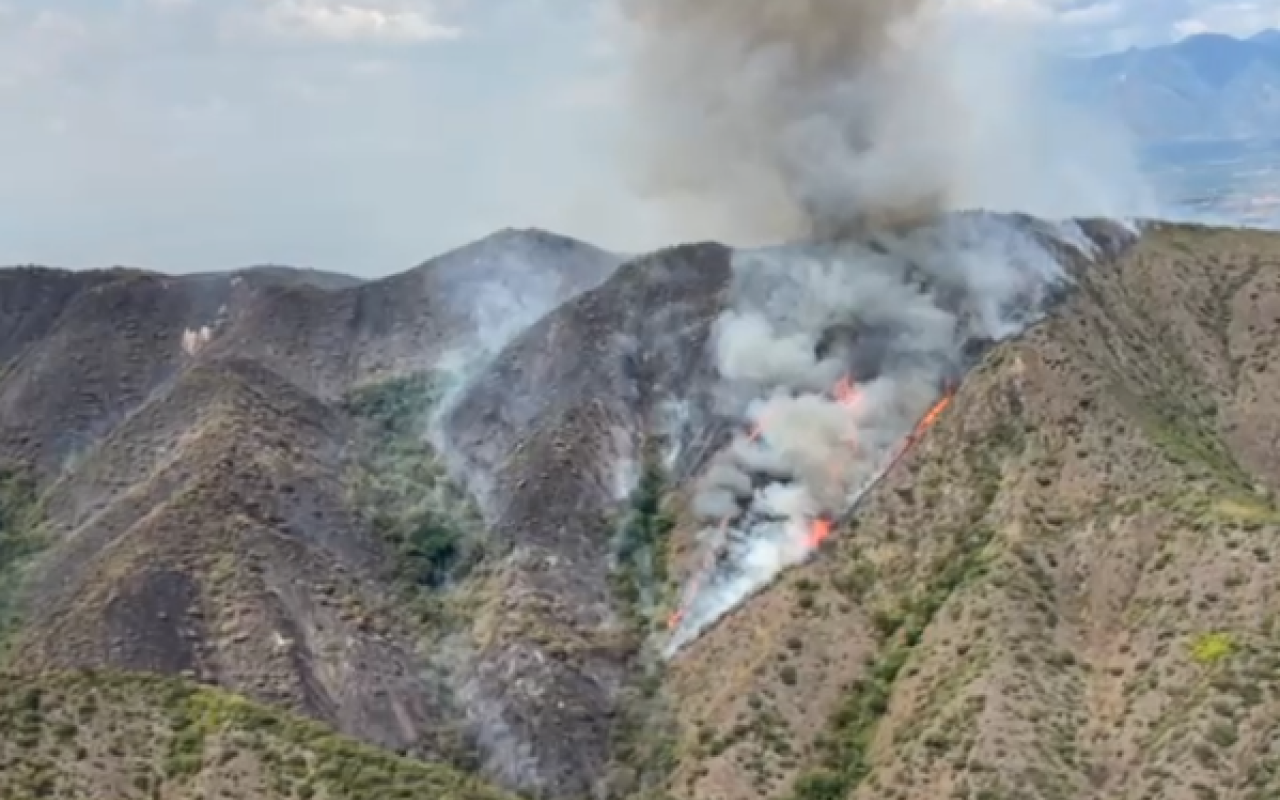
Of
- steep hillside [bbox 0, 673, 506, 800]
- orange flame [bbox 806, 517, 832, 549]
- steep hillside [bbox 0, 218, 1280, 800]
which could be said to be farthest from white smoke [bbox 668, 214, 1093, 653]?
steep hillside [bbox 0, 673, 506, 800]

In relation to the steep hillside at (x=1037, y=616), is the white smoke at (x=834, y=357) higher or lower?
higher

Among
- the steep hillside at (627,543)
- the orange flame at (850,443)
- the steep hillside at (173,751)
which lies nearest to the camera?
the steep hillside at (173,751)

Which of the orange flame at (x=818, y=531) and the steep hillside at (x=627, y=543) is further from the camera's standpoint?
the orange flame at (x=818, y=531)

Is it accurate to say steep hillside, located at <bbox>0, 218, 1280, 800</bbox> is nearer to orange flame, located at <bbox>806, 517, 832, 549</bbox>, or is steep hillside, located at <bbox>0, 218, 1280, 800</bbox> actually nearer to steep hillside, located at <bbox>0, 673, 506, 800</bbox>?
steep hillside, located at <bbox>0, 673, 506, 800</bbox>

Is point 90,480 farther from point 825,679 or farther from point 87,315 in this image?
point 825,679

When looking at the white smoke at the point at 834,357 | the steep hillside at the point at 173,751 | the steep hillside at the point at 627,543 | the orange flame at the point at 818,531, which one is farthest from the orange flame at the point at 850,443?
the steep hillside at the point at 173,751

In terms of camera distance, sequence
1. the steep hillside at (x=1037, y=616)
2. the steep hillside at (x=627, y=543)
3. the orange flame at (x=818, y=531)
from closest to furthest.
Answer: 1. the steep hillside at (x=1037, y=616)
2. the steep hillside at (x=627, y=543)
3. the orange flame at (x=818, y=531)

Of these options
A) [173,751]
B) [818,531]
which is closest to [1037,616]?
[818,531]

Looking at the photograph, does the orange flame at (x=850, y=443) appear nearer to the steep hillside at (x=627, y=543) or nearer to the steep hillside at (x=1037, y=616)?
the steep hillside at (x=627, y=543)
